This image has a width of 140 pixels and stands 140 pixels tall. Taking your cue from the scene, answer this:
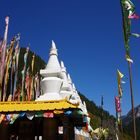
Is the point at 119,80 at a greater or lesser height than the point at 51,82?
lesser

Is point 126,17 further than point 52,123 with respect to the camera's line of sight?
Yes

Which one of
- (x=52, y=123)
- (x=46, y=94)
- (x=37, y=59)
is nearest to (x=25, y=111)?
(x=52, y=123)

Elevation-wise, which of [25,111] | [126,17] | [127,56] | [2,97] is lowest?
[2,97]

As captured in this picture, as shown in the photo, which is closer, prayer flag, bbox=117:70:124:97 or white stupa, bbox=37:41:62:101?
white stupa, bbox=37:41:62:101

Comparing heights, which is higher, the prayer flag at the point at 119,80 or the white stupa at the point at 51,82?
the white stupa at the point at 51,82

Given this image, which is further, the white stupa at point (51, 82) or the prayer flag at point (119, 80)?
the prayer flag at point (119, 80)

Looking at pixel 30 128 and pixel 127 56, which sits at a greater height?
pixel 127 56

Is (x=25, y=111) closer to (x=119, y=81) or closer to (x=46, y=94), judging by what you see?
(x=46, y=94)

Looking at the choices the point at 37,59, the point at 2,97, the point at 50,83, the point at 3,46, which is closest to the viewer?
the point at 50,83

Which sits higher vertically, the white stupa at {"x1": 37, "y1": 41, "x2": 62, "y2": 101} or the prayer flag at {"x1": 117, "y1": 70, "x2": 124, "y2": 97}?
the white stupa at {"x1": 37, "y1": 41, "x2": 62, "y2": 101}

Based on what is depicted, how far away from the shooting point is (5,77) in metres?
38.7

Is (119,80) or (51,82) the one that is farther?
(119,80)

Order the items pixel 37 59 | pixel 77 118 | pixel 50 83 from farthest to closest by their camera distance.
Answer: pixel 37 59 < pixel 50 83 < pixel 77 118

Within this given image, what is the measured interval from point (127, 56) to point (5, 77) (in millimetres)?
22190
